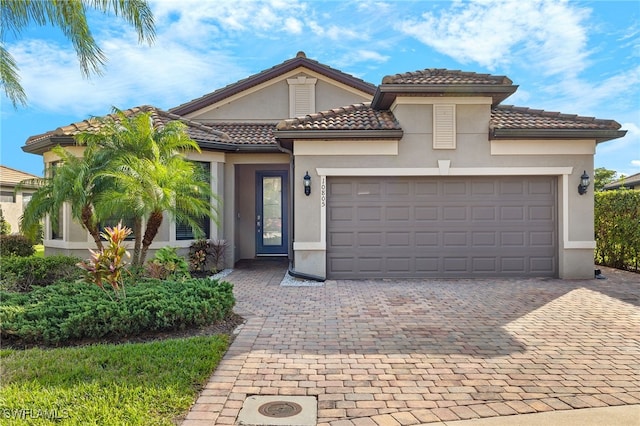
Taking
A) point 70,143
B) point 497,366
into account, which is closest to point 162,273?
point 70,143

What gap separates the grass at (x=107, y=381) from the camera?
3387 mm

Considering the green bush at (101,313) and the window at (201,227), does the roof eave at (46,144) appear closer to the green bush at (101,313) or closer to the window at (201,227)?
the window at (201,227)

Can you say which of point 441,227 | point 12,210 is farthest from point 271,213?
point 12,210

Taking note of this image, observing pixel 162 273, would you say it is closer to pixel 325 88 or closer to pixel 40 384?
pixel 40 384

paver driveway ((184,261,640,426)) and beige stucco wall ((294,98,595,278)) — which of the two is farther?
beige stucco wall ((294,98,595,278))

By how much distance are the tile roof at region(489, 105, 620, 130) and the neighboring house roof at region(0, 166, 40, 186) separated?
2275 centimetres

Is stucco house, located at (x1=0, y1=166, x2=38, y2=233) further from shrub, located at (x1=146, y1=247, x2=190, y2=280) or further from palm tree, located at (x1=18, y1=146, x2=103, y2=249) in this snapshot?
shrub, located at (x1=146, y1=247, x2=190, y2=280)

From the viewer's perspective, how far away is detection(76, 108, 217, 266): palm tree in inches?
311

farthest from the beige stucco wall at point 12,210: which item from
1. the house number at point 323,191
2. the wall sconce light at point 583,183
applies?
the wall sconce light at point 583,183

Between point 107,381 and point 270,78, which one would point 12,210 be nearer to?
point 270,78

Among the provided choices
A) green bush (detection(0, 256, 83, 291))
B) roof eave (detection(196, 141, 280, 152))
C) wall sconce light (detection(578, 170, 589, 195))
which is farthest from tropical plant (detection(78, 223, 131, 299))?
wall sconce light (detection(578, 170, 589, 195))

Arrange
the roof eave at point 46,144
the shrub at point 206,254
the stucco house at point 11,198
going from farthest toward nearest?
the stucco house at point 11,198, the shrub at point 206,254, the roof eave at point 46,144

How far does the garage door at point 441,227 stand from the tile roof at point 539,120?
130 centimetres

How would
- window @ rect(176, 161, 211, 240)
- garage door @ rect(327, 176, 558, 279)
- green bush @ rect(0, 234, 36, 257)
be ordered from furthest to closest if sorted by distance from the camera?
green bush @ rect(0, 234, 36, 257) → window @ rect(176, 161, 211, 240) → garage door @ rect(327, 176, 558, 279)
